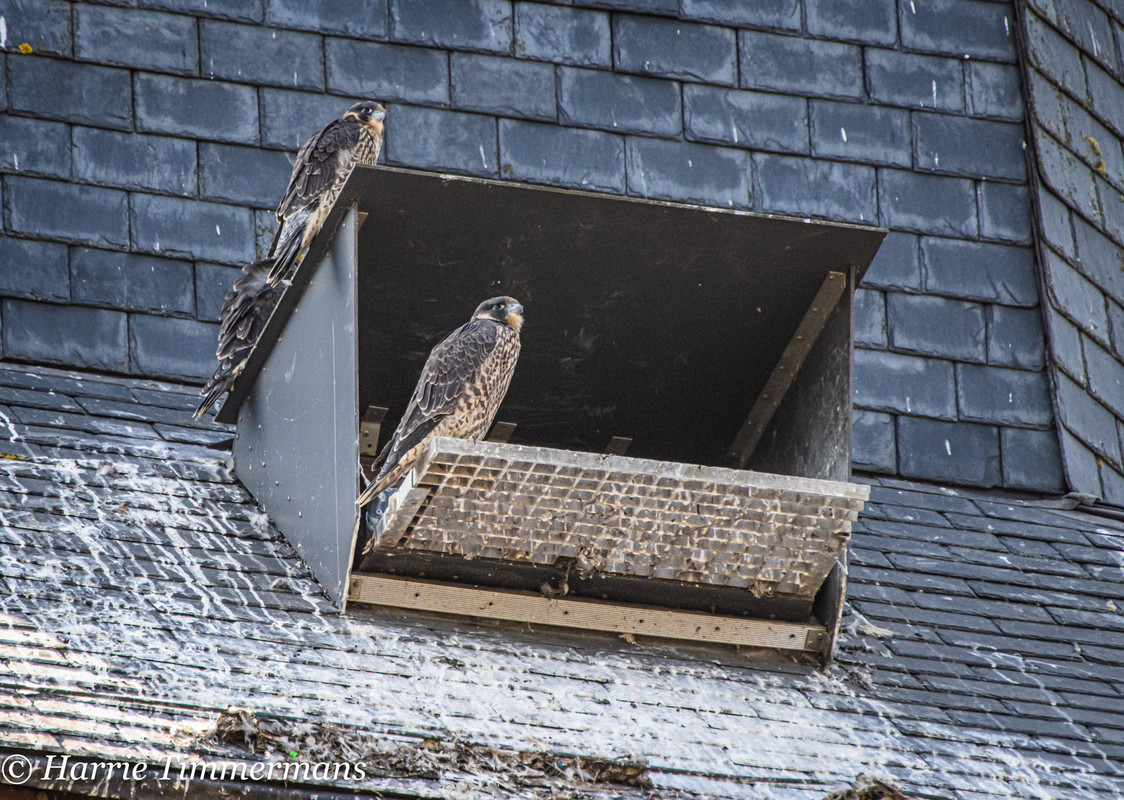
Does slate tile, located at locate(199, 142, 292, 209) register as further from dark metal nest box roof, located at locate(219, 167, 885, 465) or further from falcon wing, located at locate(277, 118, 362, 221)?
dark metal nest box roof, located at locate(219, 167, 885, 465)

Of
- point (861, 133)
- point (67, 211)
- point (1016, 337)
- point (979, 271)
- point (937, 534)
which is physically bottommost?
point (937, 534)

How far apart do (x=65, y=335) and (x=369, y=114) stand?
4.57 feet

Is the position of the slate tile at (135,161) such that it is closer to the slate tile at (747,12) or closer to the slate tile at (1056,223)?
the slate tile at (747,12)

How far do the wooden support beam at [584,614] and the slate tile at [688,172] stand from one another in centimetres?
248

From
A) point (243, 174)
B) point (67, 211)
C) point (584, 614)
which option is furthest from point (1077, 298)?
point (67, 211)

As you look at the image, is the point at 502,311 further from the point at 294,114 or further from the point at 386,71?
the point at 386,71

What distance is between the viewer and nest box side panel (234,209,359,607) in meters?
4.13

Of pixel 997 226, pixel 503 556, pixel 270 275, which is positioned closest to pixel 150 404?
pixel 270 275

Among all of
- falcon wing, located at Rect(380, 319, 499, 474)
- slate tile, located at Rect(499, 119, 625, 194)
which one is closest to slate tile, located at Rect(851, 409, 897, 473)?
slate tile, located at Rect(499, 119, 625, 194)

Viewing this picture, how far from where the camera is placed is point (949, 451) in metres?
6.10

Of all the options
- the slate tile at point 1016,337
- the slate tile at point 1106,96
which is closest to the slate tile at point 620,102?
the slate tile at point 1016,337

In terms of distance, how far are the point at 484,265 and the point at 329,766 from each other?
1881 millimetres

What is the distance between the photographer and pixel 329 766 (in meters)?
3.32

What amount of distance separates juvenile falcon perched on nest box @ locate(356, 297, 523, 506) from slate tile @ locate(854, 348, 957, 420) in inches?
81.8
